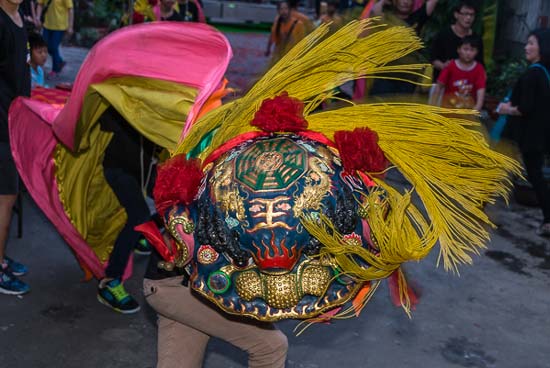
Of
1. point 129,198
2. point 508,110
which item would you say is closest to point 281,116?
point 129,198

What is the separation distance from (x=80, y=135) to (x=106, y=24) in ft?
34.7

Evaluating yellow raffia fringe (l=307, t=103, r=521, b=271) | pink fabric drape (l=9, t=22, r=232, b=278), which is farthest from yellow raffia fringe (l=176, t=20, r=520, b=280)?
pink fabric drape (l=9, t=22, r=232, b=278)

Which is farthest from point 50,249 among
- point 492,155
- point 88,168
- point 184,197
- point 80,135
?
point 492,155

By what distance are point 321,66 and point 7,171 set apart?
2.34 meters

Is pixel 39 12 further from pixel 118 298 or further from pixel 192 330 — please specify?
pixel 192 330

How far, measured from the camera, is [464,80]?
6.27 metres

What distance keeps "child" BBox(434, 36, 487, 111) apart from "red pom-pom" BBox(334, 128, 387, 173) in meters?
3.91

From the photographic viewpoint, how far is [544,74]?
5.95 meters

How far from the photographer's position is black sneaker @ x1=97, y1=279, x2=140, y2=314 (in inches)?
171

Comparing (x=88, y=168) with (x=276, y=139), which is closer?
(x=276, y=139)

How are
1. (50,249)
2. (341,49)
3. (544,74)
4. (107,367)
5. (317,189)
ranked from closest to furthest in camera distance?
(317,189) < (341,49) < (107,367) < (50,249) < (544,74)

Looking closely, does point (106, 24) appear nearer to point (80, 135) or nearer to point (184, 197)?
point (80, 135)

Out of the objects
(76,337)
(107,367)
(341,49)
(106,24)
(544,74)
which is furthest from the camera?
(106,24)

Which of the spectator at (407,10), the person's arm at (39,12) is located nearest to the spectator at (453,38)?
the spectator at (407,10)
